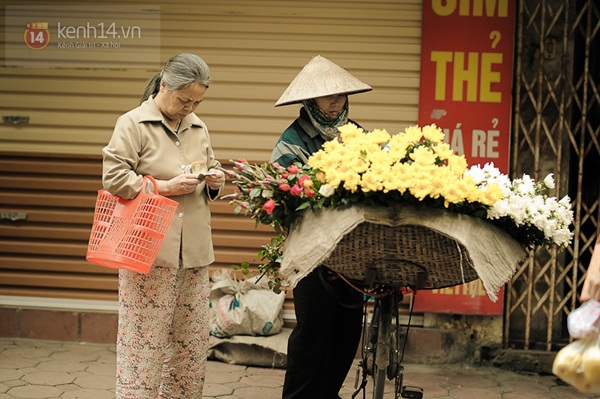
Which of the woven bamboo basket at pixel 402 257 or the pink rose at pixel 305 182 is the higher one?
the pink rose at pixel 305 182

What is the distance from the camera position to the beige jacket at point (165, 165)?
3.86 meters

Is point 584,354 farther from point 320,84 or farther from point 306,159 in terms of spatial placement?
point 320,84

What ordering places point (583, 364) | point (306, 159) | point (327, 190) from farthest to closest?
point (306, 159) → point (327, 190) → point (583, 364)

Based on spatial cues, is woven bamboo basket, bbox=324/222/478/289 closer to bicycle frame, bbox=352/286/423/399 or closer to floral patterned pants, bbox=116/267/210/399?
bicycle frame, bbox=352/286/423/399

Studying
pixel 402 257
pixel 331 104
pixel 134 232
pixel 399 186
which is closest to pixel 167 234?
pixel 134 232

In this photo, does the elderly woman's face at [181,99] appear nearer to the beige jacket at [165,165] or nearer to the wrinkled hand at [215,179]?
the beige jacket at [165,165]

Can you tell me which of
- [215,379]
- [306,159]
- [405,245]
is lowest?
[215,379]

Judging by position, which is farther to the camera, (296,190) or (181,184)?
(181,184)

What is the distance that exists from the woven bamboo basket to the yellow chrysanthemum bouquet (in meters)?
0.13

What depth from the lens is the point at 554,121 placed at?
6199mm

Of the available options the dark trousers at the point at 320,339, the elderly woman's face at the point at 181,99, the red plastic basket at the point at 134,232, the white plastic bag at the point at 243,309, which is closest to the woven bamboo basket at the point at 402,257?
the dark trousers at the point at 320,339

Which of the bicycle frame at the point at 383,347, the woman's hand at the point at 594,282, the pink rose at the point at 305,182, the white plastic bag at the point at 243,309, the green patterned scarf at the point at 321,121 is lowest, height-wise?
the white plastic bag at the point at 243,309

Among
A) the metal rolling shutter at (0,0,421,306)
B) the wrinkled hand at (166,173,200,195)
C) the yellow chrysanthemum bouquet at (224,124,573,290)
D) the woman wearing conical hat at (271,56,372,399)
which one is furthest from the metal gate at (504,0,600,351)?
the wrinkled hand at (166,173,200,195)

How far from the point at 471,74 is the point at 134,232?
331 cm
